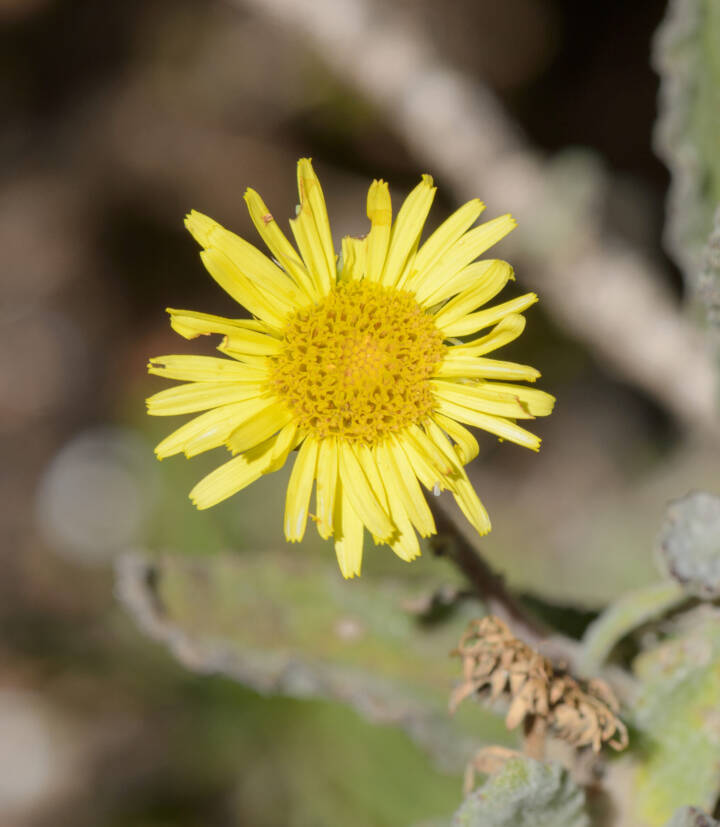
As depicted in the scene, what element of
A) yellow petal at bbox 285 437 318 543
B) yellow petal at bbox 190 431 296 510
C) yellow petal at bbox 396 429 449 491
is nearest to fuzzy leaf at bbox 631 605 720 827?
yellow petal at bbox 396 429 449 491

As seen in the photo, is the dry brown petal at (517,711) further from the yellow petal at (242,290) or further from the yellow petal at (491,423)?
the yellow petal at (242,290)

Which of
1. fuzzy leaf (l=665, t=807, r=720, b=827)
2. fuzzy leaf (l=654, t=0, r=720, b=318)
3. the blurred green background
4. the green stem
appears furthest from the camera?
the blurred green background

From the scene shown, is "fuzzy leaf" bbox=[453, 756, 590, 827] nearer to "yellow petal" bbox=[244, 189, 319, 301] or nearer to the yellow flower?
the yellow flower

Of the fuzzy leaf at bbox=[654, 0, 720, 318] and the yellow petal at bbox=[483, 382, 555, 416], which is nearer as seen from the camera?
the yellow petal at bbox=[483, 382, 555, 416]

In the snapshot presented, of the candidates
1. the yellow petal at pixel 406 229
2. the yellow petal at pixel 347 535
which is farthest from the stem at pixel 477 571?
the yellow petal at pixel 406 229

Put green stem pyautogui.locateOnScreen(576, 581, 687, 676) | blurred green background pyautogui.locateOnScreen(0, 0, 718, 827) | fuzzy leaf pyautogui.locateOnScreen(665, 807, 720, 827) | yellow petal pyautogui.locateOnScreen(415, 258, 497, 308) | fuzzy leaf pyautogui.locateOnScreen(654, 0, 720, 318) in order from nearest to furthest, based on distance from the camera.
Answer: fuzzy leaf pyautogui.locateOnScreen(665, 807, 720, 827)
yellow petal pyautogui.locateOnScreen(415, 258, 497, 308)
green stem pyautogui.locateOnScreen(576, 581, 687, 676)
fuzzy leaf pyautogui.locateOnScreen(654, 0, 720, 318)
blurred green background pyautogui.locateOnScreen(0, 0, 718, 827)

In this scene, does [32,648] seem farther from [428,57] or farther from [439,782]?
[428,57]

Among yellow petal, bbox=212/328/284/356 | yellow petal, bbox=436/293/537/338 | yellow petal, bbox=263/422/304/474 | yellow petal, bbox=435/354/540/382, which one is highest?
yellow petal, bbox=436/293/537/338

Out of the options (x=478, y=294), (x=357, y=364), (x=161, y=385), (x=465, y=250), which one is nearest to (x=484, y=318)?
(x=478, y=294)
